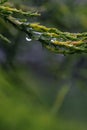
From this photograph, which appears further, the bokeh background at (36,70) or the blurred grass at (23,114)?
the blurred grass at (23,114)

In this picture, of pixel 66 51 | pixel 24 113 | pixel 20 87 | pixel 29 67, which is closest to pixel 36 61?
pixel 29 67

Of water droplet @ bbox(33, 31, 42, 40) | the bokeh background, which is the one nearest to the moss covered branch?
water droplet @ bbox(33, 31, 42, 40)

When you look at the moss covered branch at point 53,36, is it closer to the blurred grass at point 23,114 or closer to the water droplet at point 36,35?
the water droplet at point 36,35

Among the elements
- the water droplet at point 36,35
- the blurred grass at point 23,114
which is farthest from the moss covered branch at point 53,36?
the blurred grass at point 23,114

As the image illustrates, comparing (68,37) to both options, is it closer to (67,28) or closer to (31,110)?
(67,28)

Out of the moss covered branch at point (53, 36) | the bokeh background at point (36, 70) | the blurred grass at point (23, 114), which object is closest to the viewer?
the moss covered branch at point (53, 36)

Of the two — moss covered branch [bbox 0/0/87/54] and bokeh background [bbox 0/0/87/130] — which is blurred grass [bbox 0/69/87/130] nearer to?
bokeh background [bbox 0/0/87/130]

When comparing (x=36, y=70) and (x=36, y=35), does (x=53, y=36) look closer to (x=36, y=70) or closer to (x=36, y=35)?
(x=36, y=35)
